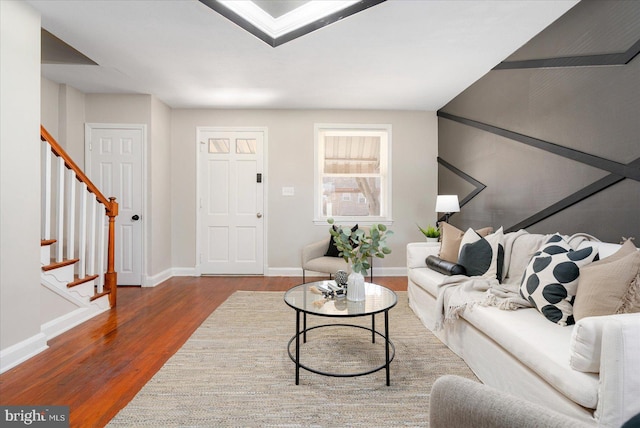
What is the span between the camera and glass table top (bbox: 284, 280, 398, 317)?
1.88 meters

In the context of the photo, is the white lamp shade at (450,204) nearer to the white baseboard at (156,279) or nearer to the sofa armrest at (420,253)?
the sofa armrest at (420,253)

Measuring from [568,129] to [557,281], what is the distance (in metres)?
1.33

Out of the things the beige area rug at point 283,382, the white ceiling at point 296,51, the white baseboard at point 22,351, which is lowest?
the beige area rug at point 283,382

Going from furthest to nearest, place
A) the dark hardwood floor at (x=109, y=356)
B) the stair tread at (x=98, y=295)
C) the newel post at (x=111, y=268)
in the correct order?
the newel post at (x=111, y=268), the stair tread at (x=98, y=295), the dark hardwood floor at (x=109, y=356)

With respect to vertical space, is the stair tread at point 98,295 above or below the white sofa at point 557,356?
below

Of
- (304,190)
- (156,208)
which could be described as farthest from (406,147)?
(156,208)

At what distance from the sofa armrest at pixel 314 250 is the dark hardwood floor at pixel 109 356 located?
3.36ft

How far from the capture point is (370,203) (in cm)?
497

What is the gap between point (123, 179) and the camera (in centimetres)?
427

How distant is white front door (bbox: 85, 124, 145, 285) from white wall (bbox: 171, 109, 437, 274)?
1.90 feet

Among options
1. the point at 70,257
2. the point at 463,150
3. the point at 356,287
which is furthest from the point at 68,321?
the point at 463,150

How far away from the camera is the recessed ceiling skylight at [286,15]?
2.38m

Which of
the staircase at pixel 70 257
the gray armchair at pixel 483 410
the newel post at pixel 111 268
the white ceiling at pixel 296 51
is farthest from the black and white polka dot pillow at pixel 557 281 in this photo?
the newel post at pixel 111 268

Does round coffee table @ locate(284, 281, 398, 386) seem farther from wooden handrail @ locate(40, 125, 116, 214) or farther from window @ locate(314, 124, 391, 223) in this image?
window @ locate(314, 124, 391, 223)
